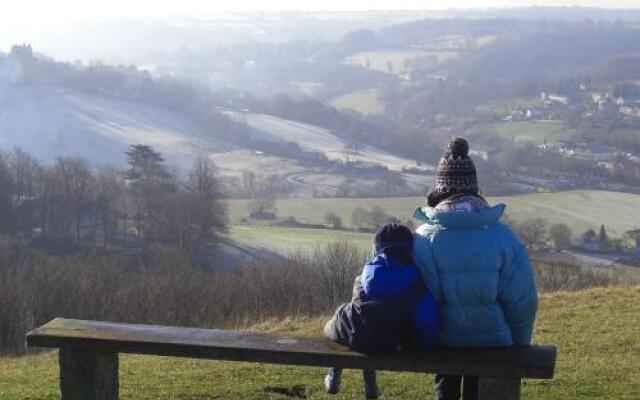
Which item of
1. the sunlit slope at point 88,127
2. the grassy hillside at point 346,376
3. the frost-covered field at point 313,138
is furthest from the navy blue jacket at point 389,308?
the frost-covered field at point 313,138

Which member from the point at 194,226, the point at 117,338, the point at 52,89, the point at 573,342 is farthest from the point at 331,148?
the point at 117,338

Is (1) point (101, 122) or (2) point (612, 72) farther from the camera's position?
(2) point (612, 72)

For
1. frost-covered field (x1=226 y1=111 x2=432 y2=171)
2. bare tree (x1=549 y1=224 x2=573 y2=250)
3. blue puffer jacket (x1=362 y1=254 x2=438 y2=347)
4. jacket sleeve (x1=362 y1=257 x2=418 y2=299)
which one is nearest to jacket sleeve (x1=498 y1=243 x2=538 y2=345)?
blue puffer jacket (x1=362 y1=254 x2=438 y2=347)

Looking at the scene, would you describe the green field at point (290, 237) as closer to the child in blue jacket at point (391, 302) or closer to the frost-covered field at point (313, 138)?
the frost-covered field at point (313, 138)

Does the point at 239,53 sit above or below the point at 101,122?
above

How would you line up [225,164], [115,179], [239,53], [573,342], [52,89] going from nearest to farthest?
[573,342], [115,179], [225,164], [52,89], [239,53]

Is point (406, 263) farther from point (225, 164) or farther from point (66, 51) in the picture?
point (66, 51)

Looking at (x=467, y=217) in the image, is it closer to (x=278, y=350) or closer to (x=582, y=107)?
(x=278, y=350)

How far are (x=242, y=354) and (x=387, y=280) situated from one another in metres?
1.06

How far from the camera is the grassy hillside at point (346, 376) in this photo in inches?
347

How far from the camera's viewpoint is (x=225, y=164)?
78000 mm

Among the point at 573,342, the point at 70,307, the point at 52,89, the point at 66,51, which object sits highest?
the point at 66,51

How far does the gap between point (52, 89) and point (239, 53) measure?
80786 mm

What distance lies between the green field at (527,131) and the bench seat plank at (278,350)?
90.6 meters
